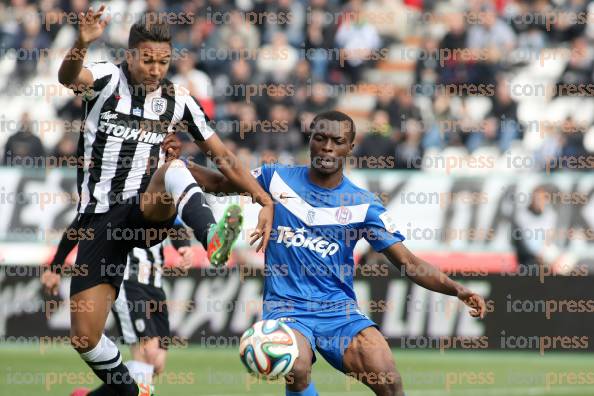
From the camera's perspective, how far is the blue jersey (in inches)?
328

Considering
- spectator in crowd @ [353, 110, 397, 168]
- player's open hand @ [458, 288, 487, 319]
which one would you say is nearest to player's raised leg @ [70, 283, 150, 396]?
player's open hand @ [458, 288, 487, 319]

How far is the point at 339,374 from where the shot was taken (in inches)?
529

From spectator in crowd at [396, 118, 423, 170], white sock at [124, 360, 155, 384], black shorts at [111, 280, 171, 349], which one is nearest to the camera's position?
white sock at [124, 360, 155, 384]

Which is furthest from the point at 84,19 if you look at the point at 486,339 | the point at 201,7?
the point at 201,7

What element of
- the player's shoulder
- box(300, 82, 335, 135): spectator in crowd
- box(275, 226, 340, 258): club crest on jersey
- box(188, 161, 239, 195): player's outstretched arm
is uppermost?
the player's shoulder

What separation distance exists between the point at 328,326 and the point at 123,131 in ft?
6.58

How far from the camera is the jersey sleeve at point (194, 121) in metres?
8.52

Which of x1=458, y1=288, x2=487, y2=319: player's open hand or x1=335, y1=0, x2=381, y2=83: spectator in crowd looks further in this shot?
x1=335, y1=0, x2=381, y2=83: spectator in crowd

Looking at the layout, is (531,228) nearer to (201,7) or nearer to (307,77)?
(307,77)

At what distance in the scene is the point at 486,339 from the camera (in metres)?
15.7

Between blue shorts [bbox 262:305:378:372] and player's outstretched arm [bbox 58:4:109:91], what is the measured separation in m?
2.05

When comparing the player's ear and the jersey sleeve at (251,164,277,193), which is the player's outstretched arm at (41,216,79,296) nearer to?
the player's ear

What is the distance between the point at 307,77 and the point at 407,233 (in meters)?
4.57

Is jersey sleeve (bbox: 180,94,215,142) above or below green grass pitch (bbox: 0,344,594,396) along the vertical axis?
above
